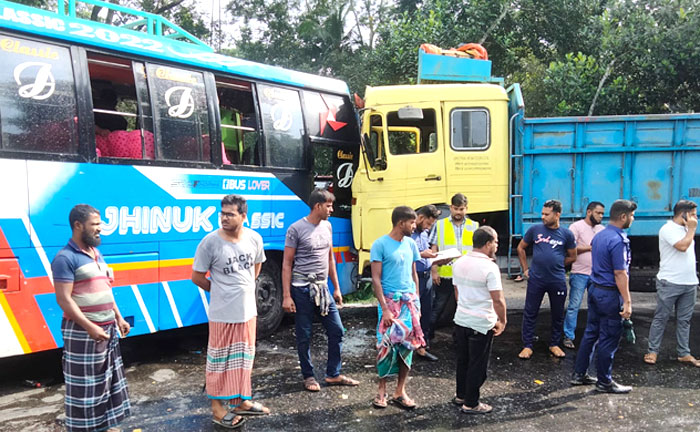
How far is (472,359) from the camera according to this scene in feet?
13.2

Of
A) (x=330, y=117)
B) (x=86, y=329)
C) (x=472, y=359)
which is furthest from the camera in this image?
(x=330, y=117)

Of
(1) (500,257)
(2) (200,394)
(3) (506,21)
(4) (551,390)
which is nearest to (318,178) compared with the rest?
(1) (500,257)

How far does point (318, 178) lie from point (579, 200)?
331cm

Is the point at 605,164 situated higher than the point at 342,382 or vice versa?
the point at 605,164

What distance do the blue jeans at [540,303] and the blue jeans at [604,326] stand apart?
29.0 inches

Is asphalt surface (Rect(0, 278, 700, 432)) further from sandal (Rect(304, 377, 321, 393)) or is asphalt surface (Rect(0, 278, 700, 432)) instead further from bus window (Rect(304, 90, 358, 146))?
bus window (Rect(304, 90, 358, 146))

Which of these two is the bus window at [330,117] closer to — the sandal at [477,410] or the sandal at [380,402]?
the sandal at [380,402]

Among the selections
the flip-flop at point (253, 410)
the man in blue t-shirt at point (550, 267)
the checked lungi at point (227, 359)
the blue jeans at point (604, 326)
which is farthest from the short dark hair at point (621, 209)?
the flip-flop at point (253, 410)

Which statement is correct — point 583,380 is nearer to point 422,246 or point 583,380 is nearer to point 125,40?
point 422,246

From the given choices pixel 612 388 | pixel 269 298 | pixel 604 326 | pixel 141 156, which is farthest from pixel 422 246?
pixel 141 156

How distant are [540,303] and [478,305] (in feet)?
6.39

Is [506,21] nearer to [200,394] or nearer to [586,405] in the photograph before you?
[586,405]

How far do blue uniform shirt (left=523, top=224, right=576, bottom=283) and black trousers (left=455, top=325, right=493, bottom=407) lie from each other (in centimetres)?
169

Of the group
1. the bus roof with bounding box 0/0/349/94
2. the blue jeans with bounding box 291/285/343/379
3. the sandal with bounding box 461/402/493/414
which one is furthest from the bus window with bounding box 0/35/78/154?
the sandal with bounding box 461/402/493/414
